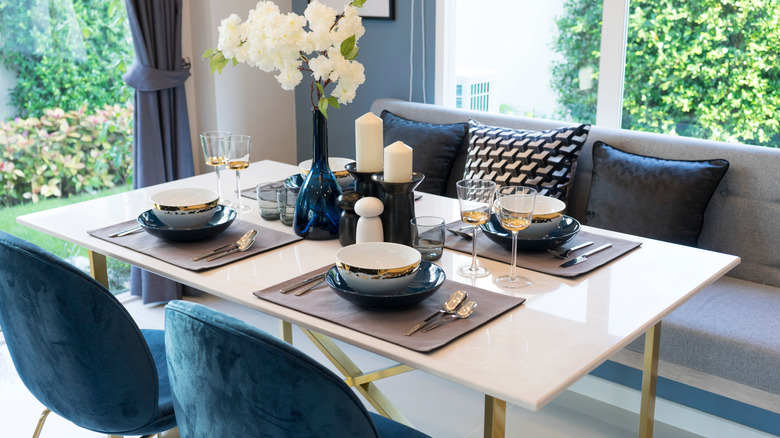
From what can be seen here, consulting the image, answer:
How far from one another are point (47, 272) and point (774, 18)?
99.6 inches

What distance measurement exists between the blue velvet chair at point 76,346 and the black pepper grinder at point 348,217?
1.79ft

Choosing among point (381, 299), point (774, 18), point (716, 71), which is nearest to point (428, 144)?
point (716, 71)

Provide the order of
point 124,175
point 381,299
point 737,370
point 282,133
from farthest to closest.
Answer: point 282,133 → point 124,175 → point 737,370 → point 381,299

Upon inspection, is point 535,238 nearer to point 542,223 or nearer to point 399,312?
point 542,223

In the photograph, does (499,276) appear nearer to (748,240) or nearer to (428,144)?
(748,240)

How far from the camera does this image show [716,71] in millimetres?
2938

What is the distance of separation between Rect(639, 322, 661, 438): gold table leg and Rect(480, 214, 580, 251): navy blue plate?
33cm

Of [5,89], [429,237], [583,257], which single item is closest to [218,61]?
[429,237]

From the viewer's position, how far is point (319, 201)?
2.02 meters

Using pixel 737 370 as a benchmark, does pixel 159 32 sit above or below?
above

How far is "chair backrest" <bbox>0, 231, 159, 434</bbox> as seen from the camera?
1.66 m

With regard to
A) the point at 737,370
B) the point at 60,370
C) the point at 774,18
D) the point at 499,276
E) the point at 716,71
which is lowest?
the point at 737,370

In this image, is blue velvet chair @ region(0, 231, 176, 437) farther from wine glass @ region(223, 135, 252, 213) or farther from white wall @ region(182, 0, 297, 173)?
white wall @ region(182, 0, 297, 173)

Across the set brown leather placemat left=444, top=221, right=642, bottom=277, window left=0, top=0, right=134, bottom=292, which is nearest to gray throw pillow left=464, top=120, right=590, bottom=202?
brown leather placemat left=444, top=221, right=642, bottom=277
